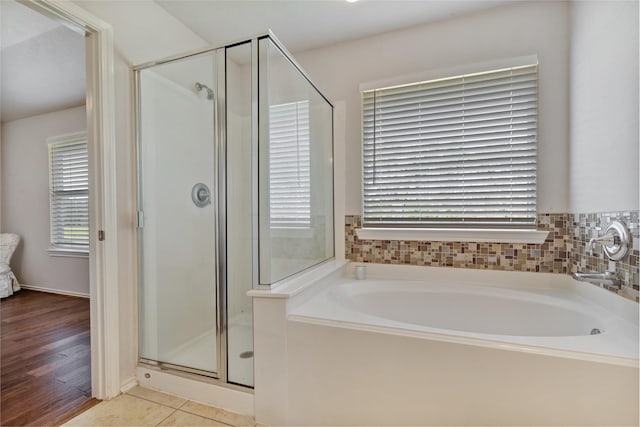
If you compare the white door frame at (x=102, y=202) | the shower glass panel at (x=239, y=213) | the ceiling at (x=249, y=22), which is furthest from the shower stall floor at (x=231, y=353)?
the ceiling at (x=249, y=22)

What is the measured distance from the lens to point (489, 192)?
2.09 metres

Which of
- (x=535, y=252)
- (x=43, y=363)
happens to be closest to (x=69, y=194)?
(x=43, y=363)

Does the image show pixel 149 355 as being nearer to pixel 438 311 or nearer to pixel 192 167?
pixel 192 167

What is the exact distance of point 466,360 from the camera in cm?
118

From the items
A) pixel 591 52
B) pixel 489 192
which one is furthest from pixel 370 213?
pixel 591 52

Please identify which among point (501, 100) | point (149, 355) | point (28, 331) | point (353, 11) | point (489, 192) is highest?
point (353, 11)

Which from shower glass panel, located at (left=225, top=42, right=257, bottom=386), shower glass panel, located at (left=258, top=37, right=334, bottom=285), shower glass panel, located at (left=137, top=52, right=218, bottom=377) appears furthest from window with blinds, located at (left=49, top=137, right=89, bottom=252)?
shower glass panel, located at (left=258, top=37, right=334, bottom=285)

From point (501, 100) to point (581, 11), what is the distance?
0.58 m

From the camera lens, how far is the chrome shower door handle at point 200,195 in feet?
6.22

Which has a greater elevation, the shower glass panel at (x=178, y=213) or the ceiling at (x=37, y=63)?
the ceiling at (x=37, y=63)

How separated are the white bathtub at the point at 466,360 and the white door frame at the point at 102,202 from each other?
87 cm

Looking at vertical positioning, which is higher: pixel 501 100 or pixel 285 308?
pixel 501 100

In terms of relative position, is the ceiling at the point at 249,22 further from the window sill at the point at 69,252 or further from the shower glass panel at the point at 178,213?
the window sill at the point at 69,252

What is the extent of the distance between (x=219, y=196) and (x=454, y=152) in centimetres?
164
